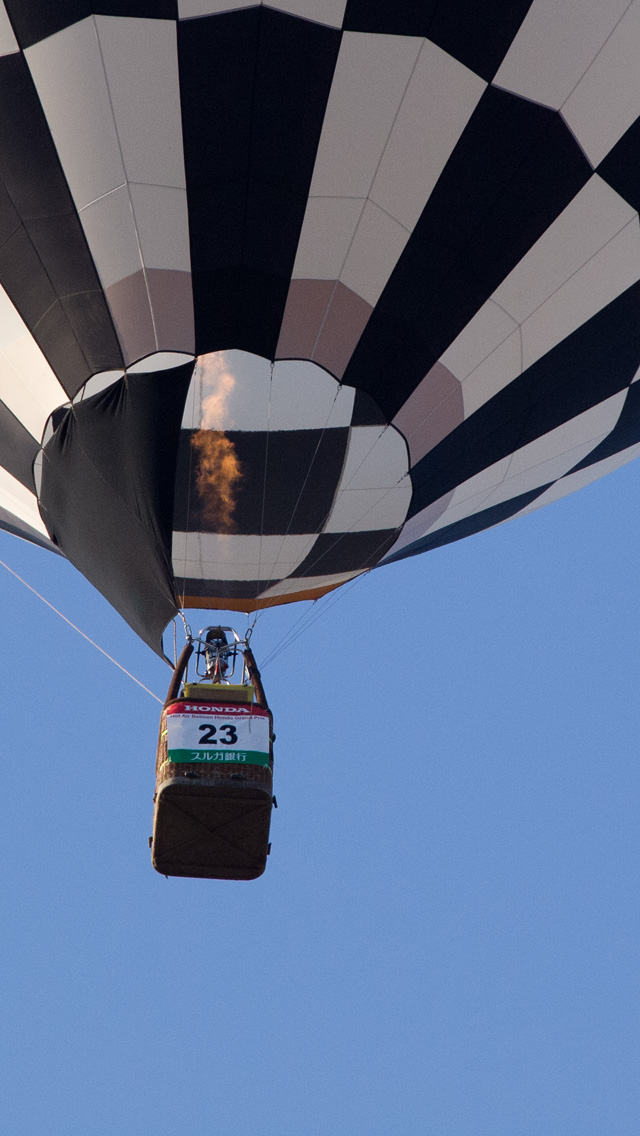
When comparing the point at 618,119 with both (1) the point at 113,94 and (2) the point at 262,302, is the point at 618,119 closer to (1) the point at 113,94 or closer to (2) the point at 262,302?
(2) the point at 262,302

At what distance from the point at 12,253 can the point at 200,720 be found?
7.22 ft

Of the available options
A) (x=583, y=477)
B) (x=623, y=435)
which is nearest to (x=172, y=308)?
(x=623, y=435)

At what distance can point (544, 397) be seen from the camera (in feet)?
26.5

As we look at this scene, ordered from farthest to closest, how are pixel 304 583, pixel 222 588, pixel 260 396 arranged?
pixel 304 583 → pixel 222 588 → pixel 260 396

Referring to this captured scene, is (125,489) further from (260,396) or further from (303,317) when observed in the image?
(303,317)

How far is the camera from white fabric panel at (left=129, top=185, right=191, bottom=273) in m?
7.02

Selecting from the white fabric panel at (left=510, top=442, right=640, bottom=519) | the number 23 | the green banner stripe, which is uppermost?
the white fabric panel at (left=510, top=442, right=640, bottom=519)

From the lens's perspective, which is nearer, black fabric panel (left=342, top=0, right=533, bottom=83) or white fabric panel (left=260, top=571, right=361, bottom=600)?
black fabric panel (left=342, top=0, right=533, bottom=83)

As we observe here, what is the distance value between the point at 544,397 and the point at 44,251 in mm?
2518

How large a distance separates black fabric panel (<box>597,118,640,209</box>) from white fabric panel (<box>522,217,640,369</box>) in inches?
7.4

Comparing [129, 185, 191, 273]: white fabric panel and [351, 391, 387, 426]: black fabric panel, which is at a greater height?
[129, 185, 191, 273]: white fabric panel

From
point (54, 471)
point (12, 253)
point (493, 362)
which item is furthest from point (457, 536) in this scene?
point (12, 253)

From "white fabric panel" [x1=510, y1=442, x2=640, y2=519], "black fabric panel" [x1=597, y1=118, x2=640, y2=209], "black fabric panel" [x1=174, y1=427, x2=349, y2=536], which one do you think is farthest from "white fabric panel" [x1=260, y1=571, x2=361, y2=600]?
"black fabric panel" [x1=597, y1=118, x2=640, y2=209]

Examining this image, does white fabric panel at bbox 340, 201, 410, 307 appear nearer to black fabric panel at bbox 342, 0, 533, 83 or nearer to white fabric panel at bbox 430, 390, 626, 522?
black fabric panel at bbox 342, 0, 533, 83
